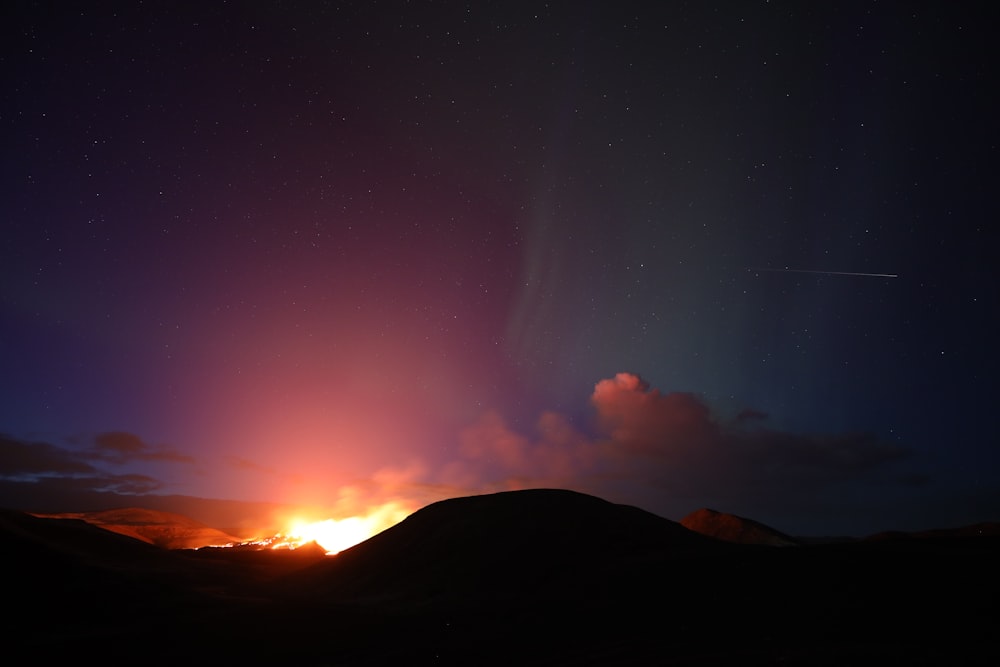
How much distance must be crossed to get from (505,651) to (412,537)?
35.0m

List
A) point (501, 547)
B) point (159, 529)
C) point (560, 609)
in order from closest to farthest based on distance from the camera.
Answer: point (560, 609)
point (501, 547)
point (159, 529)

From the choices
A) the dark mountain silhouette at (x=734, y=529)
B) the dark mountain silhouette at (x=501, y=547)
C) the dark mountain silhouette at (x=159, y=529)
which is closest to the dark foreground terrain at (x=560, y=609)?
the dark mountain silhouette at (x=501, y=547)

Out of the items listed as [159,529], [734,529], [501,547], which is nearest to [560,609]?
[501,547]

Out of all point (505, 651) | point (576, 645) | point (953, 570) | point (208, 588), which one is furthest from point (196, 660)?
point (953, 570)

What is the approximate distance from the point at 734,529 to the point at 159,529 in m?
109

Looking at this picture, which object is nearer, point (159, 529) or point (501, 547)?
point (501, 547)

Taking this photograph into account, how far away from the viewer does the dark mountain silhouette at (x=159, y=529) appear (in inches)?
4213

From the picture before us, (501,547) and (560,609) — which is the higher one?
(501,547)

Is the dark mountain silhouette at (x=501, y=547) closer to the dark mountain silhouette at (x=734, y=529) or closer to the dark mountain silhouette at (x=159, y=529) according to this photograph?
the dark mountain silhouette at (x=734, y=529)

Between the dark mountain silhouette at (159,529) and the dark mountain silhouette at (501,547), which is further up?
the dark mountain silhouette at (159,529)

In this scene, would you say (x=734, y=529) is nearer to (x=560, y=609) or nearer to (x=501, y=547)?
(x=501, y=547)

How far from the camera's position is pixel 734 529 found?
8194 centimetres

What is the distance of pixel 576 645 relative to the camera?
20547 mm

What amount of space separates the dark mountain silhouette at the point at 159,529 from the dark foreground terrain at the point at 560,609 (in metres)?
75.5
